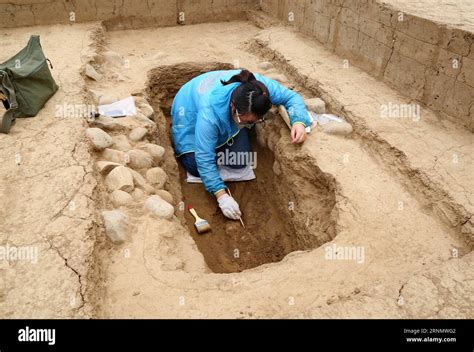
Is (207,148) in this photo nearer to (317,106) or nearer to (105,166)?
(105,166)

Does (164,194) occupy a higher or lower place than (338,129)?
lower

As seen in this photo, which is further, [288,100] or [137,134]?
[288,100]

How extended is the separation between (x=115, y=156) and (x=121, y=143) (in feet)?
0.76

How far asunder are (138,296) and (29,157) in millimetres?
1444

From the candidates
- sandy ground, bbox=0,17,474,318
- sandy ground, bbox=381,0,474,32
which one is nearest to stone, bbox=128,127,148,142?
sandy ground, bbox=0,17,474,318

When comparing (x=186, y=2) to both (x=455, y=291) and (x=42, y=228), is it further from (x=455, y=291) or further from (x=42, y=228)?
(x=455, y=291)

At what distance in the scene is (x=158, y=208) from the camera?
110 inches

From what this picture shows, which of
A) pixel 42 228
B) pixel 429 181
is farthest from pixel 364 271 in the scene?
pixel 42 228

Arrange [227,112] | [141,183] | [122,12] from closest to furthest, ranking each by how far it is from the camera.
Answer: [141,183]
[227,112]
[122,12]

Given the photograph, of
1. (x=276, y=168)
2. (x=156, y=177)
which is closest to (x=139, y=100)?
(x=156, y=177)

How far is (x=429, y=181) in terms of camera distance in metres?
2.73

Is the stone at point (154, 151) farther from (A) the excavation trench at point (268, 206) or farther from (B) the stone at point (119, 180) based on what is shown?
(B) the stone at point (119, 180)

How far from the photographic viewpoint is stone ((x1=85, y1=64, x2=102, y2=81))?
13.6 ft

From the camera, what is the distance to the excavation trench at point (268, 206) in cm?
318
